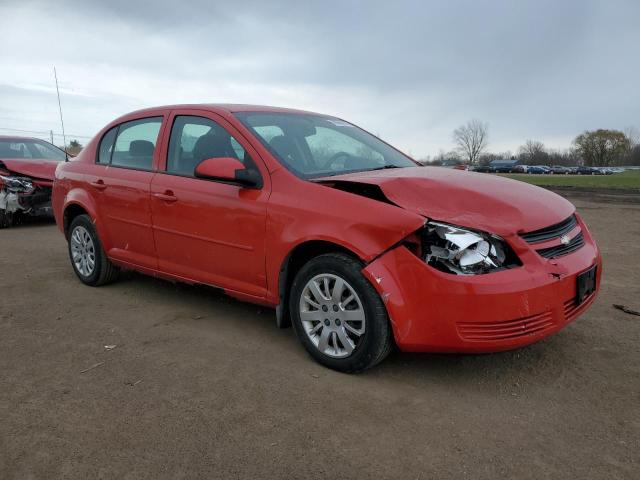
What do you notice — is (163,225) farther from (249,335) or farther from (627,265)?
(627,265)

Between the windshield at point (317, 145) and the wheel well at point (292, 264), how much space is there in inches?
19.4

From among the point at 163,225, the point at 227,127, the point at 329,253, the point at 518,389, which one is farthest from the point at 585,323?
the point at 163,225

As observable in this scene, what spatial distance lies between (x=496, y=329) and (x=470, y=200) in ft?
2.41

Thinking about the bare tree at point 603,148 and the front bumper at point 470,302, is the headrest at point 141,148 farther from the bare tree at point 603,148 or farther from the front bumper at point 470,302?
the bare tree at point 603,148

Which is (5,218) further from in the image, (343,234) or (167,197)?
(343,234)

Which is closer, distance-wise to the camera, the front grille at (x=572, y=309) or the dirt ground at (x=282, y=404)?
the dirt ground at (x=282, y=404)

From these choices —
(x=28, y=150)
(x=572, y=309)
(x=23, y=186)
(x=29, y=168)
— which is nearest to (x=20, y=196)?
(x=23, y=186)

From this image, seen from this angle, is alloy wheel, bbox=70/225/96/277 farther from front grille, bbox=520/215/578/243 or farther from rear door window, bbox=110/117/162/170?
front grille, bbox=520/215/578/243

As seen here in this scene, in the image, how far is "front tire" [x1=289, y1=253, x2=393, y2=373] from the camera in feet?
9.87

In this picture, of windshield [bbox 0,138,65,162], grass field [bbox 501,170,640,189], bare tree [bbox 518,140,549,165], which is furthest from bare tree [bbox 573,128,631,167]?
windshield [bbox 0,138,65,162]

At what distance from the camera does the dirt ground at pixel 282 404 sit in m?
2.36

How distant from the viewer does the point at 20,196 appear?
348 inches

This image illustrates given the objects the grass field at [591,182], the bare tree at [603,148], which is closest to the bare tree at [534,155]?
the bare tree at [603,148]

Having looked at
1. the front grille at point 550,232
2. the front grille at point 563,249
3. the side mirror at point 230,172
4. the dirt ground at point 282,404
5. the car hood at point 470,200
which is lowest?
the dirt ground at point 282,404
